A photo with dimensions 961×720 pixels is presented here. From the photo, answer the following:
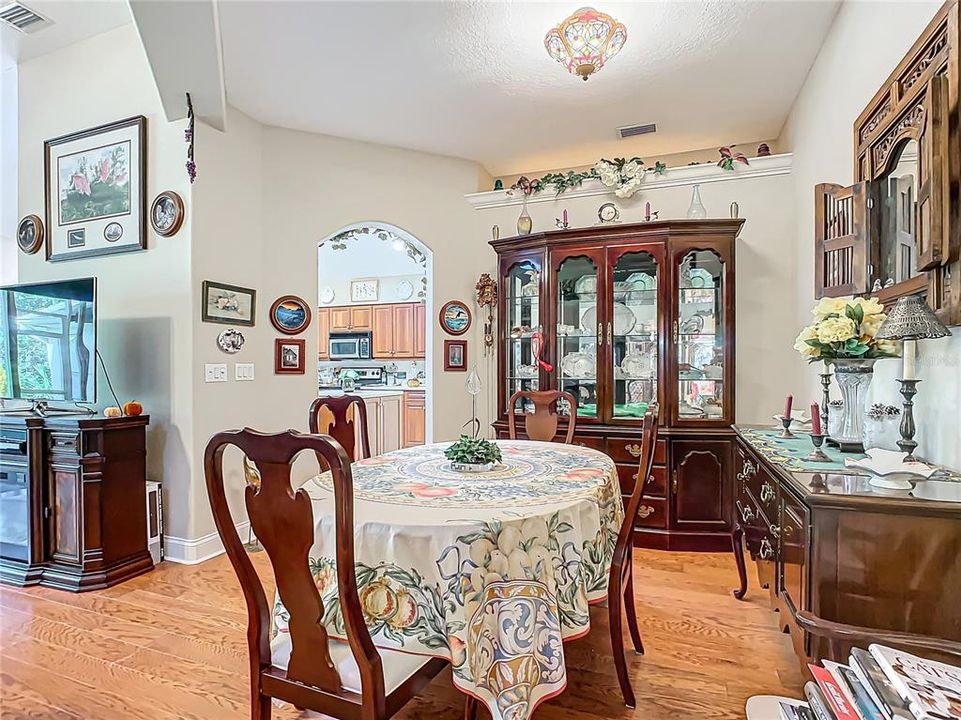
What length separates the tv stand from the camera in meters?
3.19

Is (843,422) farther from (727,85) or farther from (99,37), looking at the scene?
(99,37)

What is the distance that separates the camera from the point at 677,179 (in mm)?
3943

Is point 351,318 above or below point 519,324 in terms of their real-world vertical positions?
above

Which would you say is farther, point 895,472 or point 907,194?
point 907,194

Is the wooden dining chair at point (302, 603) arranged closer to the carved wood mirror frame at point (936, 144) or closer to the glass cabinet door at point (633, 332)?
the carved wood mirror frame at point (936, 144)

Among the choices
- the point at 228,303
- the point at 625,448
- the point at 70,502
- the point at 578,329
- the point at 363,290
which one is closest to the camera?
the point at 70,502

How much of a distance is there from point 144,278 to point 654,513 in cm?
366

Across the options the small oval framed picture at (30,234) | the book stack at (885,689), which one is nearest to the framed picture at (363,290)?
the small oval framed picture at (30,234)

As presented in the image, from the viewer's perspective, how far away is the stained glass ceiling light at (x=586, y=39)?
240cm

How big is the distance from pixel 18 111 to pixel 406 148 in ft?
8.99

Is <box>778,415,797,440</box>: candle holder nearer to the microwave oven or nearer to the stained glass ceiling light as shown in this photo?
the stained glass ceiling light

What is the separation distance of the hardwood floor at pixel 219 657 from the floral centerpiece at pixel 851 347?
1021 millimetres

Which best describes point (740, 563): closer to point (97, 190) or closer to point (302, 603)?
point (302, 603)

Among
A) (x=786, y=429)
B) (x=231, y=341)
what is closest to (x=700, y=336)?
(x=786, y=429)
